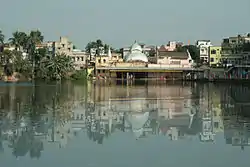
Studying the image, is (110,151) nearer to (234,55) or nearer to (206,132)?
(206,132)

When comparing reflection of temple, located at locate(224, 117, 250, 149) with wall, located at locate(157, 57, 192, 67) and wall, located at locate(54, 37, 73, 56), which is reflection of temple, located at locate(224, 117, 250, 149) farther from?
wall, located at locate(157, 57, 192, 67)

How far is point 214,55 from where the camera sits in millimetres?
92938

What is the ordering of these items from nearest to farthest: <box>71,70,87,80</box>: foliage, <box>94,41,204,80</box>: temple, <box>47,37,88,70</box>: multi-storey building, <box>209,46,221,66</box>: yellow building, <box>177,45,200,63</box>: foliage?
1. <box>71,70,87,80</box>: foliage
2. <box>94,41,204,80</box>: temple
3. <box>47,37,88,70</box>: multi-storey building
4. <box>209,46,221,66</box>: yellow building
5. <box>177,45,200,63</box>: foliage

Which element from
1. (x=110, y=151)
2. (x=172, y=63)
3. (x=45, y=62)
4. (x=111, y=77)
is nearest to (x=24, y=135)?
(x=110, y=151)

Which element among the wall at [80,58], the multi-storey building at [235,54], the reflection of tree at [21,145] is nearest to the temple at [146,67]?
the wall at [80,58]

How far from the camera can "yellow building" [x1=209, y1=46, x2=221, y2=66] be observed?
9178 centimetres

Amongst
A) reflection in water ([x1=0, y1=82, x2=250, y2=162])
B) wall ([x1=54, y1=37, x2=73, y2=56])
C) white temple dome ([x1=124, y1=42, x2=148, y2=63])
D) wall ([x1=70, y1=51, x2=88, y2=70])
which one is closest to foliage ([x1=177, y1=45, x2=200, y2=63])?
white temple dome ([x1=124, y1=42, x2=148, y2=63])

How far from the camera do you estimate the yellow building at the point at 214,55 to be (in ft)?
301

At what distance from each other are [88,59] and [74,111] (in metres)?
76.2

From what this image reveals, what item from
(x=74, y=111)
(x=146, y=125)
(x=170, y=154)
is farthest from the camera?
(x=74, y=111)

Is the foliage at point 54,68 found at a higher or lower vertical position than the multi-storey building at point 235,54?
lower

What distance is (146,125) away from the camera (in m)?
16.1

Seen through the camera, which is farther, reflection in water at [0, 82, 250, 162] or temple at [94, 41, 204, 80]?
temple at [94, 41, 204, 80]

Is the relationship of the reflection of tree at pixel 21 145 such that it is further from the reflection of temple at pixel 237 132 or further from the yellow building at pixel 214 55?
the yellow building at pixel 214 55
